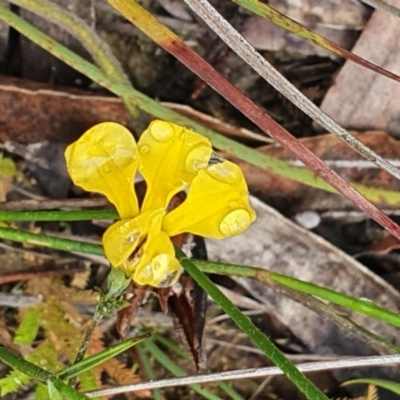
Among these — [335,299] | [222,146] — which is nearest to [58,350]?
[222,146]

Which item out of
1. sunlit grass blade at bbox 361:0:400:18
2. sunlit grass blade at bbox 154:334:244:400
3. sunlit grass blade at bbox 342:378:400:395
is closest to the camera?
sunlit grass blade at bbox 361:0:400:18

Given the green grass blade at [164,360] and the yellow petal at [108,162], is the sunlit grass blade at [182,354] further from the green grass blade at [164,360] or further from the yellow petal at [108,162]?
the yellow petal at [108,162]

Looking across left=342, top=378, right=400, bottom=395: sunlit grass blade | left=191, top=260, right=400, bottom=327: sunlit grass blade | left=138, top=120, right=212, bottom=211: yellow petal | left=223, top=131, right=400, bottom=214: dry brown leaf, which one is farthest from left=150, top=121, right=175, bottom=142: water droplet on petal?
left=342, top=378, right=400, bottom=395: sunlit grass blade

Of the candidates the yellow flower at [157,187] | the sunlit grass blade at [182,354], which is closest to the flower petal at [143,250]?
the yellow flower at [157,187]

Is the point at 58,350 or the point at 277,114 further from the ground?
the point at 277,114

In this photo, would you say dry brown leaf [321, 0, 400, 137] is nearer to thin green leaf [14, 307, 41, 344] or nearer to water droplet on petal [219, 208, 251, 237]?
water droplet on petal [219, 208, 251, 237]

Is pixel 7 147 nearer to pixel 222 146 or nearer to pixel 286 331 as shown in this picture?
pixel 222 146

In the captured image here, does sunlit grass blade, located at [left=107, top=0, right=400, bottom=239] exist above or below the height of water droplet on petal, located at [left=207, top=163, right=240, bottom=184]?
above

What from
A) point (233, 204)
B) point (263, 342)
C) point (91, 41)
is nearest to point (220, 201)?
point (233, 204)
